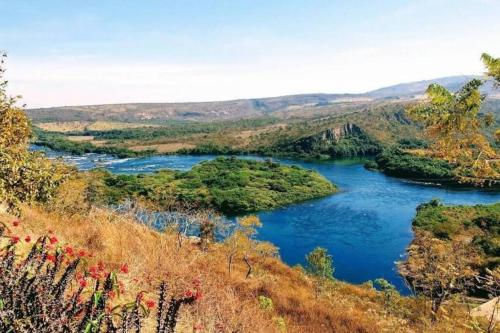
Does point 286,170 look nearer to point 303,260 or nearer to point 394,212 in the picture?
point 394,212

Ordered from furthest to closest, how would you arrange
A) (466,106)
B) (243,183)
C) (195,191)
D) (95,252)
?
(243,183) → (195,191) → (466,106) → (95,252)

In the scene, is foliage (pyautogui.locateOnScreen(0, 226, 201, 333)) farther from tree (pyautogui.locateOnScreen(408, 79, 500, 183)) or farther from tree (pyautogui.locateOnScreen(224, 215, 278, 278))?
tree (pyautogui.locateOnScreen(224, 215, 278, 278))

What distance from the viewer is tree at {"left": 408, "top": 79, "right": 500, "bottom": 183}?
12.0 metres

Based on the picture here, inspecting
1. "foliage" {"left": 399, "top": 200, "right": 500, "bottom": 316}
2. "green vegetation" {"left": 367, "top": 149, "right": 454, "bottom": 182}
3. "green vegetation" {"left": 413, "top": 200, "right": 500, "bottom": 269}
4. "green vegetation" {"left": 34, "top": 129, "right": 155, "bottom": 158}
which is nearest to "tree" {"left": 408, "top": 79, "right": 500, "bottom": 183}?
"foliage" {"left": 399, "top": 200, "right": 500, "bottom": 316}

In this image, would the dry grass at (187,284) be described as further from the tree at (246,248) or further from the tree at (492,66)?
the tree at (246,248)

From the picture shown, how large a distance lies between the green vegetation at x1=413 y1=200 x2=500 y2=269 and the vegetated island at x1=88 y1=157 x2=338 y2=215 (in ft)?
94.6

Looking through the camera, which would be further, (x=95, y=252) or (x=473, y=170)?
(x=473, y=170)

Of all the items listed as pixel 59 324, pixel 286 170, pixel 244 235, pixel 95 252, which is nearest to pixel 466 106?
pixel 95 252

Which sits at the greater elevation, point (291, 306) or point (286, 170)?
point (291, 306)

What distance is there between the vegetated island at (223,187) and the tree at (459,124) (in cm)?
7204

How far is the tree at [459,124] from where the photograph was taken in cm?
1197

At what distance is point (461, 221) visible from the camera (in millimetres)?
67938

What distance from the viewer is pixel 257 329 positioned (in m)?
7.88

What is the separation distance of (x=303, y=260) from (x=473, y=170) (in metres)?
49.2
